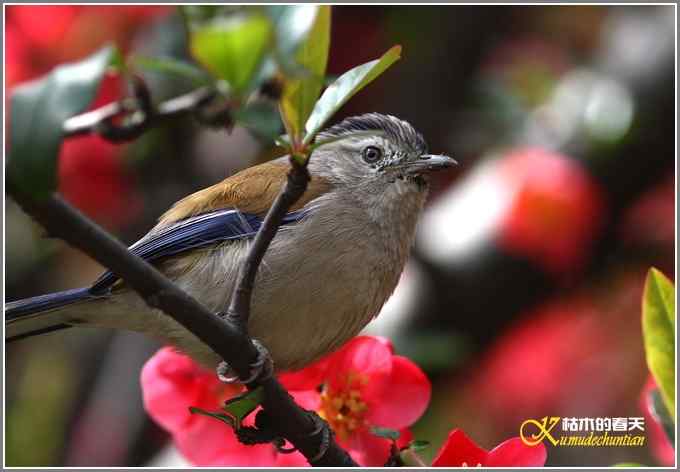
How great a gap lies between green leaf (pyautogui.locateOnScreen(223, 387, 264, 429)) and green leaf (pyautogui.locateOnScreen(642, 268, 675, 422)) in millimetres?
861

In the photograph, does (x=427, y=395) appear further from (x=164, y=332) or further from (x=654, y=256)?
(x=654, y=256)

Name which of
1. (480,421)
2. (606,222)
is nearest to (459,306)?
(480,421)

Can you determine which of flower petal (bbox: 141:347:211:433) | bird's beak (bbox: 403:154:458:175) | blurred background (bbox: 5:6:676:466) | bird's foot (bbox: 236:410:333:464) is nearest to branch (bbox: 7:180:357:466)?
bird's foot (bbox: 236:410:333:464)

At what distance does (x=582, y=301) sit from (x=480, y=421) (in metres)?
0.81

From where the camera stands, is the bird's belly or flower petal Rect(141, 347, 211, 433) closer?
flower petal Rect(141, 347, 211, 433)

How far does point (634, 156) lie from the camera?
444 centimetres

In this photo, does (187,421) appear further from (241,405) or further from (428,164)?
(428,164)

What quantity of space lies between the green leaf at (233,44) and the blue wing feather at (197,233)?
1.38 m

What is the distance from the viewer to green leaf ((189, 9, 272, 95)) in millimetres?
1347

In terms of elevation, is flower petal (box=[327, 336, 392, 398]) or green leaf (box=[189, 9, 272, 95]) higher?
green leaf (box=[189, 9, 272, 95])

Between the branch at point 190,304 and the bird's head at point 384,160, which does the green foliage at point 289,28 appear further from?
the bird's head at point 384,160

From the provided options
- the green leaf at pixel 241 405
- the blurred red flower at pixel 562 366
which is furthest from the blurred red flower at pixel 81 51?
the green leaf at pixel 241 405

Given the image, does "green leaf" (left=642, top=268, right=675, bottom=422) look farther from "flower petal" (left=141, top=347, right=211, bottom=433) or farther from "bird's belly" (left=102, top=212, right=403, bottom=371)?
"flower petal" (left=141, top=347, right=211, bottom=433)

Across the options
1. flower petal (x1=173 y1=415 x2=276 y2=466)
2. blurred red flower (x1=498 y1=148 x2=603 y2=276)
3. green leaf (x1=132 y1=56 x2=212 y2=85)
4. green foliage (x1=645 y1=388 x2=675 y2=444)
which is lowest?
blurred red flower (x1=498 y1=148 x2=603 y2=276)
